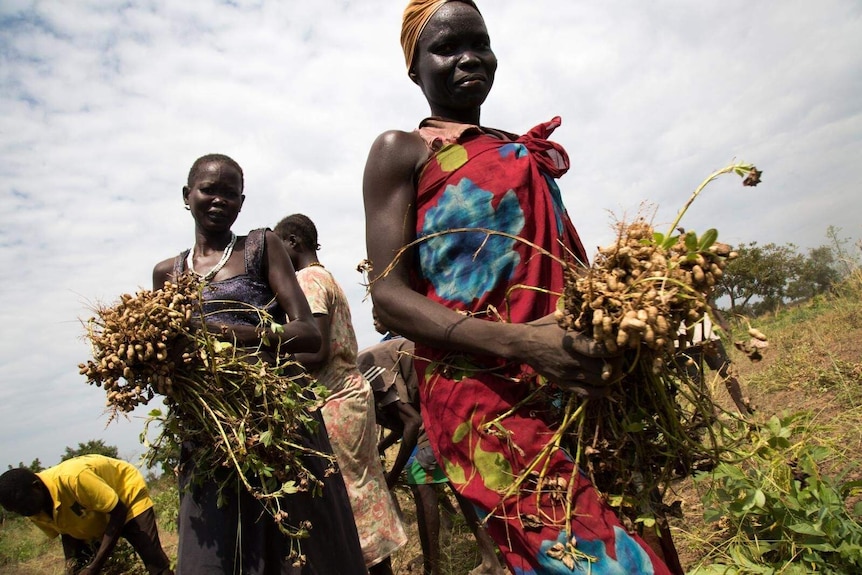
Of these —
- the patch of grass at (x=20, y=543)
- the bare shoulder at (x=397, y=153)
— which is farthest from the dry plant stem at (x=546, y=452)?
the patch of grass at (x=20, y=543)

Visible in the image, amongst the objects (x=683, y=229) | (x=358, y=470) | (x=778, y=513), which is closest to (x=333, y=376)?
(x=358, y=470)

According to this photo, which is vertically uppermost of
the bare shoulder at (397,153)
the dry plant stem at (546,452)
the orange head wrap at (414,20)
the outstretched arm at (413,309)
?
the orange head wrap at (414,20)

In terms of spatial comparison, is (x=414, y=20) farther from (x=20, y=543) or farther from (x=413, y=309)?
(x=20, y=543)

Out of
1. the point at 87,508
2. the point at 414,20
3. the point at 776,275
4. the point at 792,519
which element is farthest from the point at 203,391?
the point at 776,275

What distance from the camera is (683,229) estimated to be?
4.33 feet

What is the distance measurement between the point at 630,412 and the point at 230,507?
4.83 feet

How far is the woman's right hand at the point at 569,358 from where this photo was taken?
1.25 m

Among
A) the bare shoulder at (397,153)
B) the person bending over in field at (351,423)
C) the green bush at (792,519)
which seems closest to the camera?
the bare shoulder at (397,153)

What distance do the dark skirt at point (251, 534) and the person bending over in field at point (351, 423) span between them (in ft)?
3.26

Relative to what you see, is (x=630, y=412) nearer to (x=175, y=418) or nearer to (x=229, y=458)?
(x=229, y=458)

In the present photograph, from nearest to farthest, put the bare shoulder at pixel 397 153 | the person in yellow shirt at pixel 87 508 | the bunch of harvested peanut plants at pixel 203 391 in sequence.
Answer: the bare shoulder at pixel 397 153 < the bunch of harvested peanut plants at pixel 203 391 < the person in yellow shirt at pixel 87 508

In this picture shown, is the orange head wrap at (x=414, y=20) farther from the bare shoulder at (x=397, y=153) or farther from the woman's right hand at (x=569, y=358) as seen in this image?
the woman's right hand at (x=569, y=358)

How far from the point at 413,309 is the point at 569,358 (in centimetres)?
46

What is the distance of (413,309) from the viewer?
1588 millimetres
